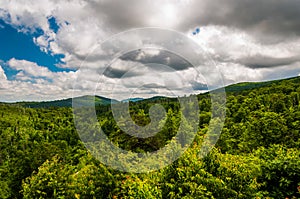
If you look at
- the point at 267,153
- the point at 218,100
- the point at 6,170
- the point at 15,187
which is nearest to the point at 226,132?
the point at 267,153

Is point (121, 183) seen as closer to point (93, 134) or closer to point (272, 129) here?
point (272, 129)

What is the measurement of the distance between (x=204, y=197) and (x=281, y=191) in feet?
27.7

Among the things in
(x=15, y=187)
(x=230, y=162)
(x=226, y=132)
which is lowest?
(x=15, y=187)

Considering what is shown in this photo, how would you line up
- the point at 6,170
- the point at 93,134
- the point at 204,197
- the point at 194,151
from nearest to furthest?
the point at 204,197, the point at 194,151, the point at 6,170, the point at 93,134

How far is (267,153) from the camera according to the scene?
99.2 feet

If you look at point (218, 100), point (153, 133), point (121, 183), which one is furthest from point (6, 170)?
point (218, 100)

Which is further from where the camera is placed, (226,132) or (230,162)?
(226,132)

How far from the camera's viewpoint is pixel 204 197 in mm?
15180

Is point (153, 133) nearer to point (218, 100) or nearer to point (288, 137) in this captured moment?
point (288, 137)

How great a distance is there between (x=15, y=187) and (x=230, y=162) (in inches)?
1797

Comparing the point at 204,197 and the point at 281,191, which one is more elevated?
the point at 204,197

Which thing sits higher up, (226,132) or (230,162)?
(230,162)

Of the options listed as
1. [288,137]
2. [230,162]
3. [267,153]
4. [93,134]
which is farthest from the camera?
[93,134]

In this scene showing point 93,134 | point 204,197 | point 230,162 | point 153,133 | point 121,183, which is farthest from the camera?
point 93,134
